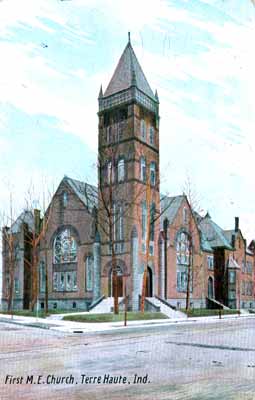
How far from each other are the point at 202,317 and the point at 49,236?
0.99 metres

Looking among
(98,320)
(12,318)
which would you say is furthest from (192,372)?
(98,320)

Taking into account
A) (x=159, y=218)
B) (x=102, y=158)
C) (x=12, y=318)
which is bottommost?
(x=12, y=318)

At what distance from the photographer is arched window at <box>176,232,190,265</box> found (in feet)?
12.6

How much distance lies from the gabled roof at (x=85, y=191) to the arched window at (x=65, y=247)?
8.9 inches

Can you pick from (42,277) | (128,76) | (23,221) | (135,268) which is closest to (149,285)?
(135,268)

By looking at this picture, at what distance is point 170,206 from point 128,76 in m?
0.93

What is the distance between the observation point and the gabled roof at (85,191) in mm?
2494

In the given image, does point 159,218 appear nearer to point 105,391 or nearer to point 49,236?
point 49,236

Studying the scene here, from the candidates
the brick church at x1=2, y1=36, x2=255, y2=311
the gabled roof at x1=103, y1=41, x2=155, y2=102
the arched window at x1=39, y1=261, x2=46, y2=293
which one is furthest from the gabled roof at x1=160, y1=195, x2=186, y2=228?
the arched window at x1=39, y1=261, x2=46, y2=293

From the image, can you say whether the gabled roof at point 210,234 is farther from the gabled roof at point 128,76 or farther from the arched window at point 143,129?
the gabled roof at point 128,76

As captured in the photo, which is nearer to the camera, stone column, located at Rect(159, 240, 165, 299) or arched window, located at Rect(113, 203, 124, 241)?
arched window, located at Rect(113, 203, 124, 241)

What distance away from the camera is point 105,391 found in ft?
6.46

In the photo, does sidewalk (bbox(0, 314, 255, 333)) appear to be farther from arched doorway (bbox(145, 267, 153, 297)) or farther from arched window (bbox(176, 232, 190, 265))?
arched window (bbox(176, 232, 190, 265))

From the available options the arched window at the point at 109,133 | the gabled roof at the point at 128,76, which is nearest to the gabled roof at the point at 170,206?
the arched window at the point at 109,133
